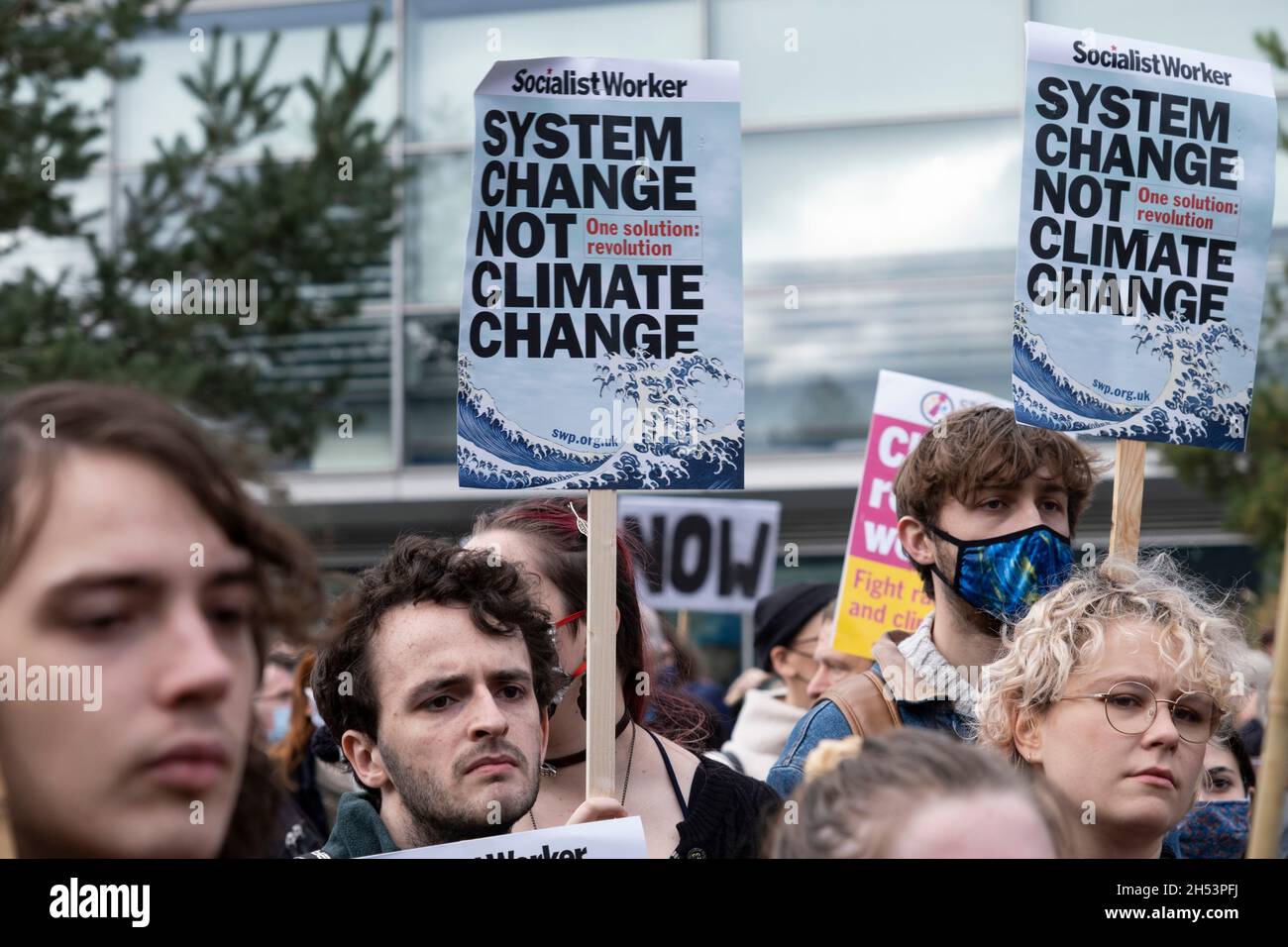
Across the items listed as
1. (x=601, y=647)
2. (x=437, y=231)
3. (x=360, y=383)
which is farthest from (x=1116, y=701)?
(x=360, y=383)

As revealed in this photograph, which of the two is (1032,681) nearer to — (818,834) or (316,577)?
(818,834)

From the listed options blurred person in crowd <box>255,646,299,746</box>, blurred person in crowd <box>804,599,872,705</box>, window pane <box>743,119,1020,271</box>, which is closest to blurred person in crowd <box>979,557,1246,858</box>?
blurred person in crowd <box>804,599,872,705</box>

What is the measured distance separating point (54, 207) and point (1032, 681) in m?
8.09

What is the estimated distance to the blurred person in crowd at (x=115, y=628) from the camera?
4.86 ft

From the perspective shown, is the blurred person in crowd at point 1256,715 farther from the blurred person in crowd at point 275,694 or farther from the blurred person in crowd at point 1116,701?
the blurred person in crowd at point 275,694

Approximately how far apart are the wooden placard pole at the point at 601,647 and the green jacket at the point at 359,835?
35 cm

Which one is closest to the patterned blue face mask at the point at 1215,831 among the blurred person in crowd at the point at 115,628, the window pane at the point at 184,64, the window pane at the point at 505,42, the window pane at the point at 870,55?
the blurred person in crowd at the point at 115,628

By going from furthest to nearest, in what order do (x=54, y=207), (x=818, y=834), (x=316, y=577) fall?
(x=54, y=207) < (x=818, y=834) < (x=316, y=577)

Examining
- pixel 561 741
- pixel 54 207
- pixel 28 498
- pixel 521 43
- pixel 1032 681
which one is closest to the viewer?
pixel 28 498

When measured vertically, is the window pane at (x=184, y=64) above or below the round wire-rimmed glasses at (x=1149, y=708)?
above

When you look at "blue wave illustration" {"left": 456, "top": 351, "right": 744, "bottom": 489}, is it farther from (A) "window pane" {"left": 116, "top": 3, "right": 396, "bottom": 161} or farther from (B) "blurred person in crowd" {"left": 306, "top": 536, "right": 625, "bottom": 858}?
(A) "window pane" {"left": 116, "top": 3, "right": 396, "bottom": 161}

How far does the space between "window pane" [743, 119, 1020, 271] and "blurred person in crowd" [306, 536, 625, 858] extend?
1071 centimetres

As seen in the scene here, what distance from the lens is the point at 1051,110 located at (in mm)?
3336
